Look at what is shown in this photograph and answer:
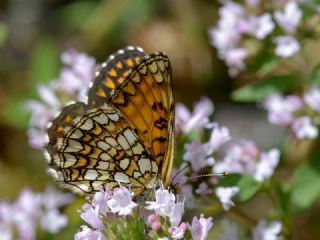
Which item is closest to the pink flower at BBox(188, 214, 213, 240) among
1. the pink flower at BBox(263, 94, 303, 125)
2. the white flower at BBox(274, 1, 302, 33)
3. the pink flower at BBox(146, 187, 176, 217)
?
the pink flower at BBox(146, 187, 176, 217)

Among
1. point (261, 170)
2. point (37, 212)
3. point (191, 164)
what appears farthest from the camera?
point (37, 212)

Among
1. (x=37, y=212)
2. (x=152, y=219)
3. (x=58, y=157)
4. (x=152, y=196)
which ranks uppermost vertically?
(x=37, y=212)

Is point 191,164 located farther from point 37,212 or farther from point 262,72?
point 37,212

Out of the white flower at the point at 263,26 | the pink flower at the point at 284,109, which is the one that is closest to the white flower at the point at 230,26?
the white flower at the point at 263,26

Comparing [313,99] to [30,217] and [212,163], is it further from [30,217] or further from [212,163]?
[30,217]

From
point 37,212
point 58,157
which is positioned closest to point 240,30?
point 58,157

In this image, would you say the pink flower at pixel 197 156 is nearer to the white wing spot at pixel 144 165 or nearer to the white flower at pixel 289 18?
the white wing spot at pixel 144 165
